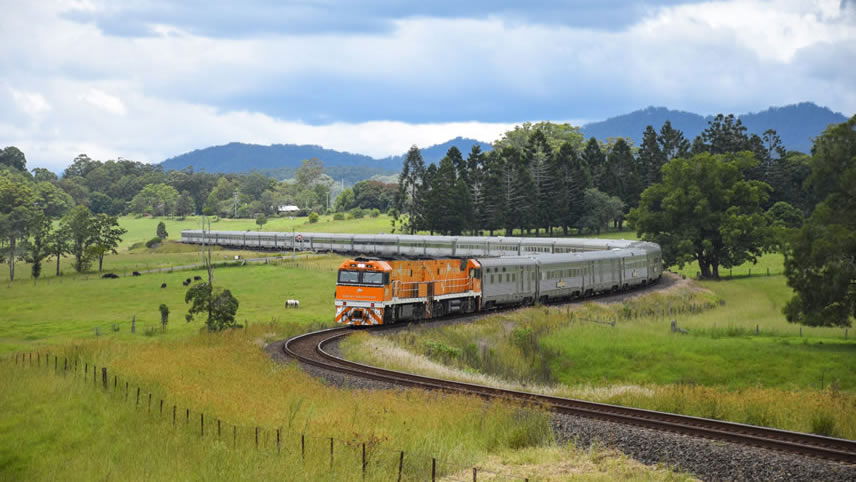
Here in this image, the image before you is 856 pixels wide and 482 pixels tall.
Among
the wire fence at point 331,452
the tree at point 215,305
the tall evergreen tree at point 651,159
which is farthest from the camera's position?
the tall evergreen tree at point 651,159

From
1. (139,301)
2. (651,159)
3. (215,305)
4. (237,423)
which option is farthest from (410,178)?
(237,423)

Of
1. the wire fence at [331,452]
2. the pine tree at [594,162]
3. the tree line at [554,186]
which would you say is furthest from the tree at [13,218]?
the pine tree at [594,162]

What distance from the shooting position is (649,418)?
20.9m

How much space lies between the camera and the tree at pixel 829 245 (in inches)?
1656

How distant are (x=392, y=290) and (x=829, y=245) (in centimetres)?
2393

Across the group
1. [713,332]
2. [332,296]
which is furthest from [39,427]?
[332,296]

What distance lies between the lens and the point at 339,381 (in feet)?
87.4

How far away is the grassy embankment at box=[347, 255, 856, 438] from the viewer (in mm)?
29267

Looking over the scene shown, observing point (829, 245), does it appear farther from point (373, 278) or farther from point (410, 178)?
point (410, 178)

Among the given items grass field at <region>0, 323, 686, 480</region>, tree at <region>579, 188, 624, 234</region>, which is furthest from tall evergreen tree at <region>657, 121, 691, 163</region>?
grass field at <region>0, 323, 686, 480</region>

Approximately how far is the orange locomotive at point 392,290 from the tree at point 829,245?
65.6ft

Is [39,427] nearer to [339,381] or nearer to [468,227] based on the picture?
[339,381]

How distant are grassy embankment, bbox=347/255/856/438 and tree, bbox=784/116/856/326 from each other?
6.36 feet

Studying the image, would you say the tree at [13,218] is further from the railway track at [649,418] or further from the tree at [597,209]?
the tree at [597,209]
